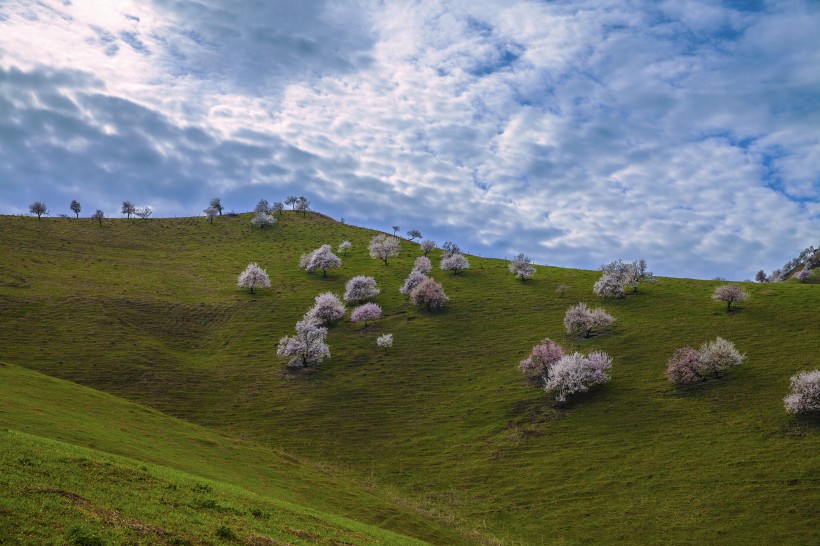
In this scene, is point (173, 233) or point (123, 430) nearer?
point (123, 430)

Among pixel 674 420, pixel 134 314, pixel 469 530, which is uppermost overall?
pixel 134 314

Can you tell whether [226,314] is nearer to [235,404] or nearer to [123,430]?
[235,404]

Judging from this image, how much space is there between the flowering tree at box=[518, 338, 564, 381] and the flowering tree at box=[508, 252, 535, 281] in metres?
42.1

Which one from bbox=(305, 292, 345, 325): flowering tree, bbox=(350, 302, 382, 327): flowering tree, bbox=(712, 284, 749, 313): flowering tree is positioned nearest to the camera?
bbox=(712, 284, 749, 313): flowering tree

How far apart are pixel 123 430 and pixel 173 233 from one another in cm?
13353

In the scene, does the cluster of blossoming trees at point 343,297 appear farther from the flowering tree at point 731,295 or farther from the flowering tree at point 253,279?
the flowering tree at point 731,295

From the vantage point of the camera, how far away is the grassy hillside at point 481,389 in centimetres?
4684

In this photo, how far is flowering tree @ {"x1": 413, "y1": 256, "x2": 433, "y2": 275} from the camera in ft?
413

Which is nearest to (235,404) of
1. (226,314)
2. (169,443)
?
(169,443)

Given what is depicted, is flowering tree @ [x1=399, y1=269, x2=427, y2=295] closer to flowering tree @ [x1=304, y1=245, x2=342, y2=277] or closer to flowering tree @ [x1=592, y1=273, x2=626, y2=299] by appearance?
flowering tree @ [x1=304, y1=245, x2=342, y2=277]

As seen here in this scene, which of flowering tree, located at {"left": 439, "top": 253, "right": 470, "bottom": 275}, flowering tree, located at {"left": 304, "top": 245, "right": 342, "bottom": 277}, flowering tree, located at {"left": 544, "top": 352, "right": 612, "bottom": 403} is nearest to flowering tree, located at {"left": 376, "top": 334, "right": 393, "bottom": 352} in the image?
flowering tree, located at {"left": 544, "top": 352, "right": 612, "bottom": 403}

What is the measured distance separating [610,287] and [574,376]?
123 ft

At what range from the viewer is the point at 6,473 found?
69.9 ft

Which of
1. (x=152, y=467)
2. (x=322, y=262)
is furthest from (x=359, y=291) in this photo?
(x=152, y=467)
